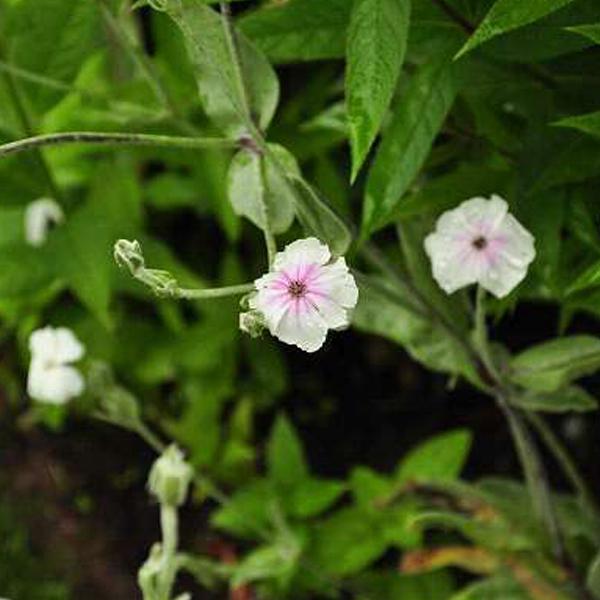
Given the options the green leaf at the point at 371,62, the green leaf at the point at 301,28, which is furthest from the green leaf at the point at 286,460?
the green leaf at the point at 371,62

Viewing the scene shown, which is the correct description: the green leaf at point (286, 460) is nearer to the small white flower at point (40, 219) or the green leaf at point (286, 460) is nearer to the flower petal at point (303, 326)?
the small white flower at point (40, 219)

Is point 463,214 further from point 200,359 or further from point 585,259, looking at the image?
point 200,359

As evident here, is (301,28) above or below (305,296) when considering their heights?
above

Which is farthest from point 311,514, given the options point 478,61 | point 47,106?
point 478,61

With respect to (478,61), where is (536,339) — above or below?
above

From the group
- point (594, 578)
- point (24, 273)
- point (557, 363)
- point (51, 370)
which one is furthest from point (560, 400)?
point (24, 273)

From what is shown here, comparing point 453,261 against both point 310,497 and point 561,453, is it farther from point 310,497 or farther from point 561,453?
point 310,497
